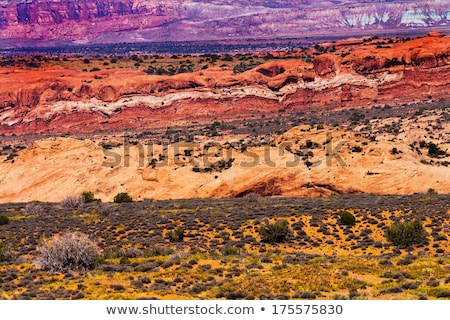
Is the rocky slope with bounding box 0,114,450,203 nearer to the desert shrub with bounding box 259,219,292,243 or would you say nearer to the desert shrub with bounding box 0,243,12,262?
the desert shrub with bounding box 259,219,292,243

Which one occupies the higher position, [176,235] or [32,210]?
[176,235]

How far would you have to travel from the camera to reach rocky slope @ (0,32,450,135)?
78.4 m

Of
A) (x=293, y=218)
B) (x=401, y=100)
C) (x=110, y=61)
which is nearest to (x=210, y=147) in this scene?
(x=293, y=218)

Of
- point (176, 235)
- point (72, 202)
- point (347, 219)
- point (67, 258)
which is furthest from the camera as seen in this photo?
point (72, 202)

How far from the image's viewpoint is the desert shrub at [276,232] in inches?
1118

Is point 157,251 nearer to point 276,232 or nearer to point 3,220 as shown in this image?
point 276,232

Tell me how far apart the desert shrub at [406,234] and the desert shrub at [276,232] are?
417 cm

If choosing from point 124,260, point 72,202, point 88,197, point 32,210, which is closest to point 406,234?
point 124,260

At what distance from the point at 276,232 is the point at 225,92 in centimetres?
5370

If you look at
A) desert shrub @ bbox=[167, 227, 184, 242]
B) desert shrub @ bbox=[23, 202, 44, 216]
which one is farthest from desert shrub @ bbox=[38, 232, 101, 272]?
desert shrub @ bbox=[23, 202, 44, 216]

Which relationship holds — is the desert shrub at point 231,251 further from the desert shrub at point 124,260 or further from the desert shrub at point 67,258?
the desert shrub at point 67,258

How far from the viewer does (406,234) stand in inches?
1056

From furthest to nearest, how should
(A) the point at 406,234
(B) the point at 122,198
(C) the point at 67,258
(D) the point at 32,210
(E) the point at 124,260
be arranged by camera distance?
(B) the point at 122,198, (D) the point at 32,210, (A) the point at 406,234, (E) the point at 124,260, (C) the point at 67,258
